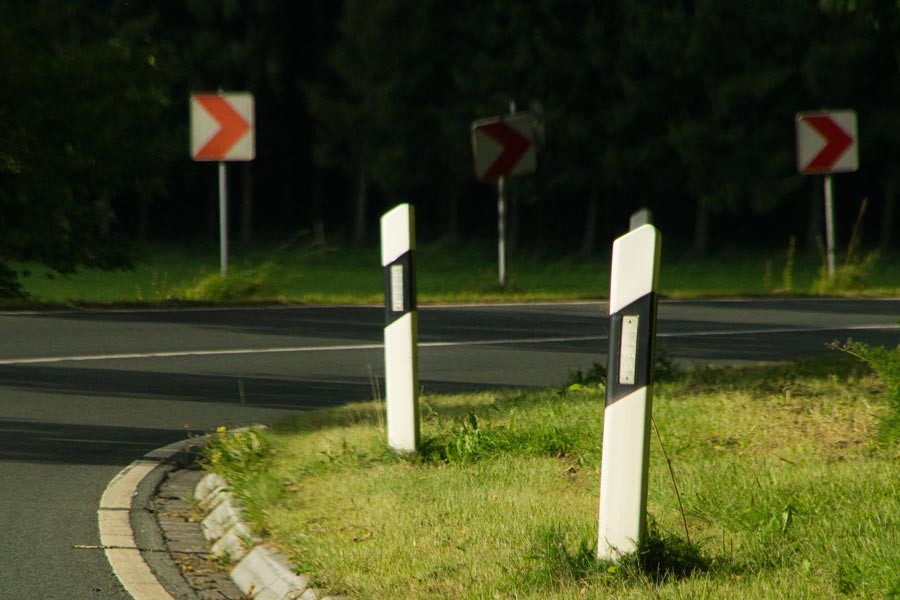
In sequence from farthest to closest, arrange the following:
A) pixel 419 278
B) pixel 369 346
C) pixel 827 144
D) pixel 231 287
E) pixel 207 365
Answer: pixel 419 278, pixel 827 144, pixel 231 287, pixel 369 346, pixel 207 365

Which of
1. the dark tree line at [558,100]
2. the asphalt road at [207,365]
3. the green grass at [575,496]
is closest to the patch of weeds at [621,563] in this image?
the green grass at [575,496]

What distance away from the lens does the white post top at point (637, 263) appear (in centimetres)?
443

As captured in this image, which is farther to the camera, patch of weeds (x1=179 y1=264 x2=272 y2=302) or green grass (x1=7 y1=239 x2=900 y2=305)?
green grass (x1=7 y1=239 x2=900 y2=305)

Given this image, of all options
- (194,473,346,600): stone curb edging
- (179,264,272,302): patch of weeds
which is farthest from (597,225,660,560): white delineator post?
(179,264,272,302): patch of weeds

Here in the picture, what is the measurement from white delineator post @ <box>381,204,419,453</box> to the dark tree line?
2835 centimetres

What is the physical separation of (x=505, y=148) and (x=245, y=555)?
1567 centimetres

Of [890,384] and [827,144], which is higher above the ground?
[890,384]

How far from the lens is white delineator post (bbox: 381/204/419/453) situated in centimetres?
675

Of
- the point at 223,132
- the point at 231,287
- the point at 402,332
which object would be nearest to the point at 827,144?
the point at 223,132

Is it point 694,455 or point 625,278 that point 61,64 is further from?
point 625,278

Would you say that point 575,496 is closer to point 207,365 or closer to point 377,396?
point 377,396

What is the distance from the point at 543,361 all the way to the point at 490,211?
39358mm

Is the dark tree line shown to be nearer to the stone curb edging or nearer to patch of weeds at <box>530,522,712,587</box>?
the stone curb edging

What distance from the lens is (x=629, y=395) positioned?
453cm
